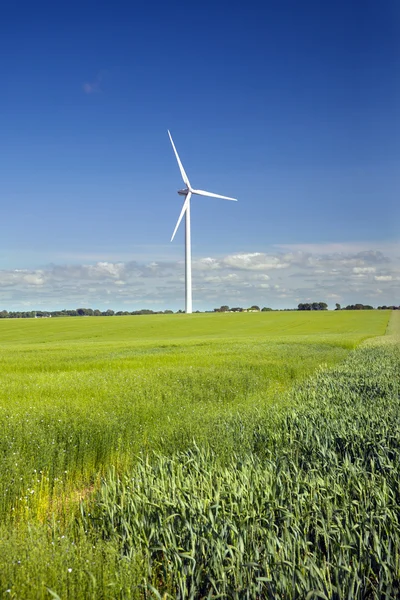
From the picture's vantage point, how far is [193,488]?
17.7 feet

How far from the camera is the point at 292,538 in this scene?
14.9 ft

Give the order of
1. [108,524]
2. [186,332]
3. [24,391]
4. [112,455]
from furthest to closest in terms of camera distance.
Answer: [186,332] → [24,391] → [112,455] → [108,524]

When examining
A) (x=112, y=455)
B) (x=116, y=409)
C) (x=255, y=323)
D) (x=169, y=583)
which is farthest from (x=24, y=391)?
(x=255, y=323)

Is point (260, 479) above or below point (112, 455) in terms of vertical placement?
above

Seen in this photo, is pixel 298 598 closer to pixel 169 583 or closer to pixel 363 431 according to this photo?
pixel 169 583

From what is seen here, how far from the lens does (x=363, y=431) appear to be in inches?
323

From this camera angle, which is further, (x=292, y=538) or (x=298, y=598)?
(x=292, y=538)

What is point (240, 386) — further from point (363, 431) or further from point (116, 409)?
point (363, 431)

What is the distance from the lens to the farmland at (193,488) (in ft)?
13.4

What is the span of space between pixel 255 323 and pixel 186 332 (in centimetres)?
1779

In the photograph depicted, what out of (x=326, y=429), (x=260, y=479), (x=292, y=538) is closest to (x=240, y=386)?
(x=326, y=429)

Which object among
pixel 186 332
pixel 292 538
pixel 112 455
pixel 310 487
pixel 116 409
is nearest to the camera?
pixel 292 538

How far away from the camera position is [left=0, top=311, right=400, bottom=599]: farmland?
4.09 metres

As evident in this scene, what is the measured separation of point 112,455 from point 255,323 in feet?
249
